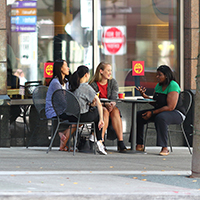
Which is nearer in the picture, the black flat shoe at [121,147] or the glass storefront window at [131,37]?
the black flat shoe at [121,147]

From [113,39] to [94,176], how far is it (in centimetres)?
423

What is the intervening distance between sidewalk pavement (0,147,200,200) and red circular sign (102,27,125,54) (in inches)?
99.0

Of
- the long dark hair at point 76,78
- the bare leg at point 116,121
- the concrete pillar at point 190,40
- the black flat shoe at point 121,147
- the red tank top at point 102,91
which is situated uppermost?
the concrete pillar at point 190,40

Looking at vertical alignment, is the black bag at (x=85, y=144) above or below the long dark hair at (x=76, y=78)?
below

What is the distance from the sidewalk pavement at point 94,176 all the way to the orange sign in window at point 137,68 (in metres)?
2.16

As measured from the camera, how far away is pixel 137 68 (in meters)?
8.62

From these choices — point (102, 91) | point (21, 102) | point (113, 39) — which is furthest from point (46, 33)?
point (102, 91)

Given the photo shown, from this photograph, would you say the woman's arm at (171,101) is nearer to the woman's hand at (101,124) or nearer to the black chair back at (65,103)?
the woman's hand at (101,124)

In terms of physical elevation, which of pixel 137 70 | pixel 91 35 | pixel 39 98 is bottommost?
pixel 39 98

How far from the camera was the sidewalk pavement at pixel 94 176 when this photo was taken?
4098 mm

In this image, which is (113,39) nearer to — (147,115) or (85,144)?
(147,115)

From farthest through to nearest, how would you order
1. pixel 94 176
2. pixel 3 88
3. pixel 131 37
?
pixel 131 37, pixel 3 88, pixel 94 176

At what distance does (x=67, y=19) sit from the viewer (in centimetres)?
842

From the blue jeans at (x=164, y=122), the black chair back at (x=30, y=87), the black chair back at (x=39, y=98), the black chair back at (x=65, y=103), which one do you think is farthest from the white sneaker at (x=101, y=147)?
the black chair back at (x=30, y=87)
